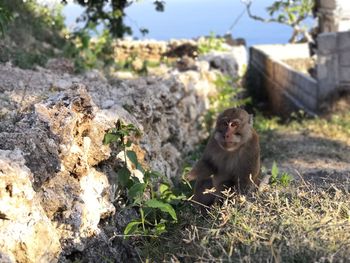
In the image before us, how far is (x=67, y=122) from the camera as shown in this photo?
462 centimetres

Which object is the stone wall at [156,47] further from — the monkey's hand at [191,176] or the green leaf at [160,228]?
the green leaf at [160,228]

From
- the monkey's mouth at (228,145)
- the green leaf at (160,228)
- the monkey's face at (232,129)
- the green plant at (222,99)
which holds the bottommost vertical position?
the green plant at (222,99)

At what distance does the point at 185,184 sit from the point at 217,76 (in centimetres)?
833

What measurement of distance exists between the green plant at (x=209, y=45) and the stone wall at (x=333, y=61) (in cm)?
583

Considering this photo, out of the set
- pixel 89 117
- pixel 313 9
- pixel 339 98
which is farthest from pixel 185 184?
pixel 313 9

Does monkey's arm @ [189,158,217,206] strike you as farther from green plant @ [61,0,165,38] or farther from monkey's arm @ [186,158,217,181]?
green plant @ [61,0,165,38]

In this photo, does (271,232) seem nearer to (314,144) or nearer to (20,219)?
(20,219)

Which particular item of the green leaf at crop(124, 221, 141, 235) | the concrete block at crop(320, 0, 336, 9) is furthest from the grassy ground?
the concrete block at crop(320, 0, 336, 9)

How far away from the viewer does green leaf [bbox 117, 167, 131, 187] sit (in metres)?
5.03

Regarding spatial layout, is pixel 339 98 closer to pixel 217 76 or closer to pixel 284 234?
pixel 217 76

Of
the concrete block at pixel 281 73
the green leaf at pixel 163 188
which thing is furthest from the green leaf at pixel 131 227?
the concrete block at pixel 281 73

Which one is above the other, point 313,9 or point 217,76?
point 313,9

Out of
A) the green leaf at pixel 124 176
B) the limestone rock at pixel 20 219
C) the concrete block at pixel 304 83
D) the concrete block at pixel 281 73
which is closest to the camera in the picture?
the limestone rock at pixel 20 219

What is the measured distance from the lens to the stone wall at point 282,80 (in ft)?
44.5
